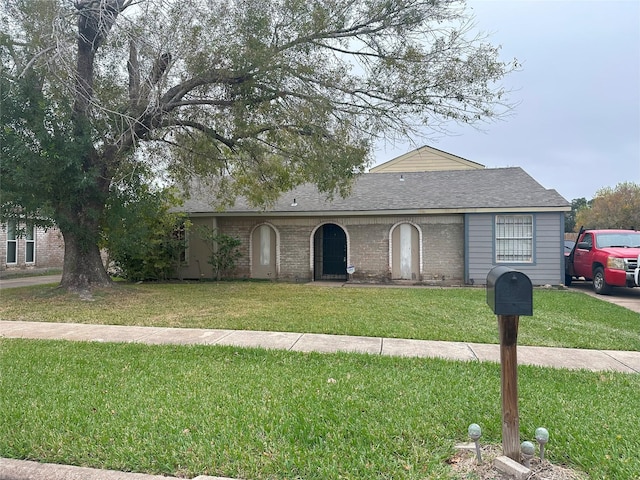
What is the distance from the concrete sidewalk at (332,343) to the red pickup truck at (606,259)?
7038 millimetres

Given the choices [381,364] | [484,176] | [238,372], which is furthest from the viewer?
[484,176]

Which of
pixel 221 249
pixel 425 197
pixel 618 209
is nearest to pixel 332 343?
pixel 221 249

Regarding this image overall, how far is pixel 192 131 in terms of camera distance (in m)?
12.1

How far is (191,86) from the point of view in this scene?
10055 millimetres

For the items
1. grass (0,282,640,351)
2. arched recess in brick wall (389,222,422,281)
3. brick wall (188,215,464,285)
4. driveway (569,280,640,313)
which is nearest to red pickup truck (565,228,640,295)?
driveway (569,280,640,313)

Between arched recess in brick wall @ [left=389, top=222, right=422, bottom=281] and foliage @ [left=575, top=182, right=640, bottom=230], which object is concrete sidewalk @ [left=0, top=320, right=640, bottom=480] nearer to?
arched recess in brick wall @ [left=389, top=222, right=422, bottom=281]

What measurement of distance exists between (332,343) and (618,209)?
4120 centimetres

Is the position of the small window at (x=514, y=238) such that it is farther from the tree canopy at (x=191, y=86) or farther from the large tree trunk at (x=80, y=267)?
the large tree trunk at (x=80, y=267)

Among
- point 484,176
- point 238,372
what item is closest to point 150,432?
point 238,372

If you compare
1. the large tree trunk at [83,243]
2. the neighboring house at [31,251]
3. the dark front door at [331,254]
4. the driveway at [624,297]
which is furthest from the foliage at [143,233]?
the driveway at [624,297]

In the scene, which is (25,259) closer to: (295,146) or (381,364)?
(295,146)

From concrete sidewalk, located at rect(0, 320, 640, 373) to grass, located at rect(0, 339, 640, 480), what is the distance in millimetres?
471

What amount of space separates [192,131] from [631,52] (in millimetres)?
12427

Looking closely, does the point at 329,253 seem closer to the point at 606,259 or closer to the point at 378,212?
the point at 378,212
